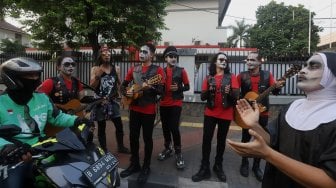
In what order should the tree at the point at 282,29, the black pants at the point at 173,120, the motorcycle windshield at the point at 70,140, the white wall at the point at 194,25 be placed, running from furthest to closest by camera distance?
1. the tree at the point at 282,29
2. the white wall at the point at 194,25
3. the black pants at the point at 173,120
4. the motorcycle windshield at the point at 70,140

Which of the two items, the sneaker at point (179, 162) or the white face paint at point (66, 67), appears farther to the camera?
the sneaker at point (179, 162)

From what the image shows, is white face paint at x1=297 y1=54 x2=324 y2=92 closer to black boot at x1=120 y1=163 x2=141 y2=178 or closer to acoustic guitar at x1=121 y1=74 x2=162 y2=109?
acoustic guitar at x1=121 y1=74 x2=162 y2=109

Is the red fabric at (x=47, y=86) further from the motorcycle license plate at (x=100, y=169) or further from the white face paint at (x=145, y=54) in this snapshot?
the motorcycle license plate at (x=100, y=169)

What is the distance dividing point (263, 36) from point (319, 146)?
132 feet

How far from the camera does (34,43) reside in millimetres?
12805

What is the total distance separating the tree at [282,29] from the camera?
131 ft

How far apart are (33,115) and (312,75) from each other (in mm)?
2408

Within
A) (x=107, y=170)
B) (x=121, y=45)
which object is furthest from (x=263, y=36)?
(x=107, y=170)

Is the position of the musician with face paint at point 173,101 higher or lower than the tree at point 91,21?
lower

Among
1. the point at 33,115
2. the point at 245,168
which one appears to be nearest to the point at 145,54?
the point at 245,168

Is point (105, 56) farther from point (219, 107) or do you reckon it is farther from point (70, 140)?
point (70, 140)

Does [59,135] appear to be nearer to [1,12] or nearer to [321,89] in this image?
[321,89]

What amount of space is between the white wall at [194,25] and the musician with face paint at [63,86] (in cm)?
2484

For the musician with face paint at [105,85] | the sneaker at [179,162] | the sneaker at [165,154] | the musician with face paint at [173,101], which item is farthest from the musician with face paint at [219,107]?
the musician with face paint at [105,85]
